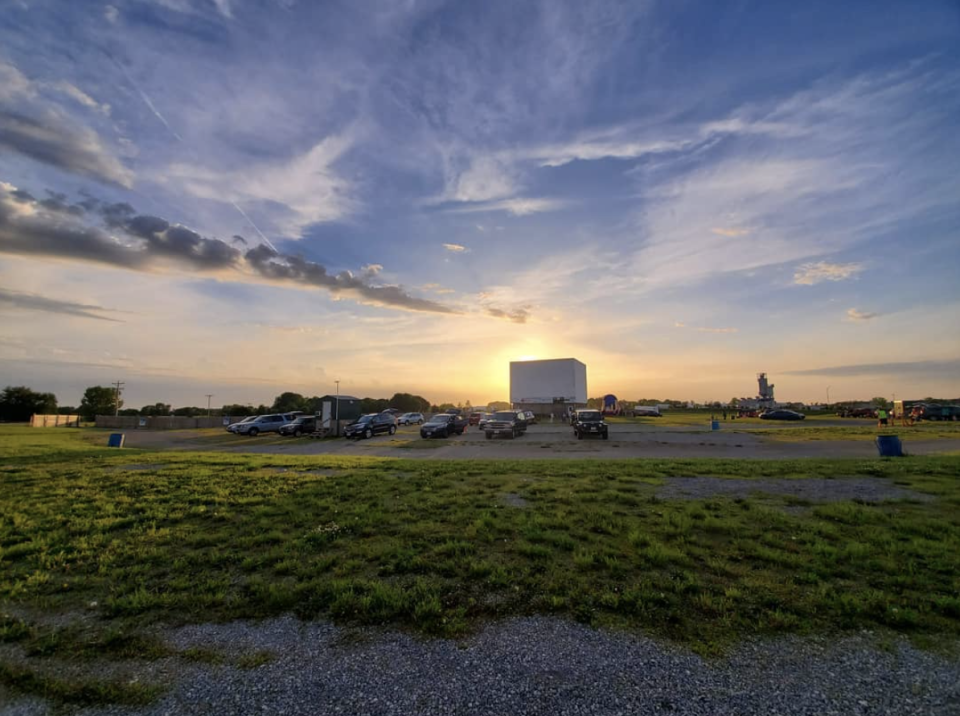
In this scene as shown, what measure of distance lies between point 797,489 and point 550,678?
33.0 ft

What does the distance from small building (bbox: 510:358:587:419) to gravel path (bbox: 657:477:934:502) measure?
5060cm

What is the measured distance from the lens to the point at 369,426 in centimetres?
3288

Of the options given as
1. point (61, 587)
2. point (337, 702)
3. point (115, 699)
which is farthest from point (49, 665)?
point (337, 702)

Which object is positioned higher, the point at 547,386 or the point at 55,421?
the point at 547,386

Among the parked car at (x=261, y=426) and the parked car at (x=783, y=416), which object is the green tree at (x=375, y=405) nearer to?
the parked car at (x=261, y=426)

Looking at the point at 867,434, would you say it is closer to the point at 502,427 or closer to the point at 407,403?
the point at 502,427

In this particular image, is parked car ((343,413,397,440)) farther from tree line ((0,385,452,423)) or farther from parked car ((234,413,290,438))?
tree line ((0,385,452,423))

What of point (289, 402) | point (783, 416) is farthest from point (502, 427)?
point (289, 402)

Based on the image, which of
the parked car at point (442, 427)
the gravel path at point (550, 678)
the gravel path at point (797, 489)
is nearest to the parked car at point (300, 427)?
the parked car at point (442, 427)

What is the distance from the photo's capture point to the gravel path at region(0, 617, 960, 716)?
3229 millimetres

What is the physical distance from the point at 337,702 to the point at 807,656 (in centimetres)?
403

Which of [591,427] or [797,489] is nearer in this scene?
[797,489]

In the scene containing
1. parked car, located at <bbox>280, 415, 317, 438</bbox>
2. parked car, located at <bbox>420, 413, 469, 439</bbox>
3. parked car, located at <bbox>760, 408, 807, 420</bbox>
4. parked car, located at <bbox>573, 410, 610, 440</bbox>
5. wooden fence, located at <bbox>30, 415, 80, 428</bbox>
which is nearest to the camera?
parked car, located at <bbox>573, 410, 610, 440</bbox>

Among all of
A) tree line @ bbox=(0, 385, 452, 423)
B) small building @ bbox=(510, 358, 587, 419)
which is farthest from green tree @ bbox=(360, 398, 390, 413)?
small building @ bbox=(510, 358, 587, 419)
